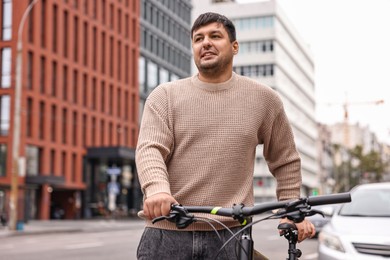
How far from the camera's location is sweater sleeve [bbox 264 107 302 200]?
Answer: 367 centimetres

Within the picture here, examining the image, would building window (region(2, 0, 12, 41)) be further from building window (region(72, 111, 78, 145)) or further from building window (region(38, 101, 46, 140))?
building window (region(72, 111, 78, 145))

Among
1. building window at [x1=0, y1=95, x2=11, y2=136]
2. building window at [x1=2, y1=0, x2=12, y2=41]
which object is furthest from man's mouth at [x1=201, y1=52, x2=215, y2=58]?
building window at [x1=2, y1=0, x2=12, y2=41]

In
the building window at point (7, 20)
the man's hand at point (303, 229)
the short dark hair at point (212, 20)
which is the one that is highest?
the building window at point (7, 20)

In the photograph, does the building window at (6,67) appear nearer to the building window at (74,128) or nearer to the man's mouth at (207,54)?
the building window at (74,128)

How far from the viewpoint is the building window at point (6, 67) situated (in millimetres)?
47916

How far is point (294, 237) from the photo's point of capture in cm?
316

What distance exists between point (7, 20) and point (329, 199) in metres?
47.3

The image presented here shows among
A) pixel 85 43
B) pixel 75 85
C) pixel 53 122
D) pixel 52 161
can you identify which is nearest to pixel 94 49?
pixel 85 43

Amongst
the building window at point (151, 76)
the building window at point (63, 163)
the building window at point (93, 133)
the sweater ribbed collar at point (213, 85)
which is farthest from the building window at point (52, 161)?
the sweater ribbed collar at point (213, 85)

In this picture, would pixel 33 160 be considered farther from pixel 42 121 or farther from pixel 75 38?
pixel 75 38

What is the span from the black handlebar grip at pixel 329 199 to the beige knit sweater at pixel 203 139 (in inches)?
21.2

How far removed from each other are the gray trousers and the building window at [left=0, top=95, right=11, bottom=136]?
4592 centimetres

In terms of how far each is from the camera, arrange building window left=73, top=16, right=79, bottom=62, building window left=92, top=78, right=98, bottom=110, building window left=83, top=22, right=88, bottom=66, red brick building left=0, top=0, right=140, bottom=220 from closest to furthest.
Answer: red brick building left=0, top=0, right=140, bottom=220, building window left=73, top=16, right=79, bottom=62, building window left=83, top=22, right=88, bottom=66, building window left=92, top=78, right=98, bottom=110

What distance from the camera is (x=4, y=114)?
48.0 meters
